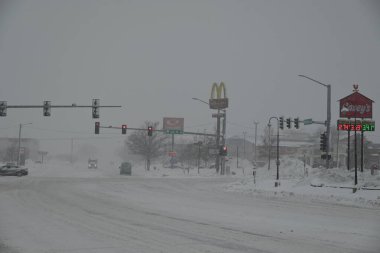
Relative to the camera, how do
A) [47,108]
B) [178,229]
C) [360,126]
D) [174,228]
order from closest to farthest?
[178,229] → [174,228] → [360,126] → [47,108]

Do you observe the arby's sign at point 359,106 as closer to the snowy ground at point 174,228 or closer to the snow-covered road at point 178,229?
the snowy ground at point 174,228

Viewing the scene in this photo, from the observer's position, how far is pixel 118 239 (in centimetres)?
1138

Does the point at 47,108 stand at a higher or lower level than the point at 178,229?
higher

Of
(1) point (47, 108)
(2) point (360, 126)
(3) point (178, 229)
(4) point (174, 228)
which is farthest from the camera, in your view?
(1) point (47, 108)

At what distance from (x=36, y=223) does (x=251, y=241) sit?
667 centimetres

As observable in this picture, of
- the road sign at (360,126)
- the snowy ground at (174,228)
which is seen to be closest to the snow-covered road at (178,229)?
the snowy ground at (174,228)

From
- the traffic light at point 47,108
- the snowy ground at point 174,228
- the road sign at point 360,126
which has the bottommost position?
the snowy ground at point 174,228

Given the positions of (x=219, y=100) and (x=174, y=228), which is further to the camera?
(x=219, y=100)

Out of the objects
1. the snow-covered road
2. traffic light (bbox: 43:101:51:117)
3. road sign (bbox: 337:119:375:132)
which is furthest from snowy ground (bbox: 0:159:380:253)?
traffic light (bbox: 43:101:51:117)

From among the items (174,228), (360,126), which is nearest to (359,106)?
(360,126)

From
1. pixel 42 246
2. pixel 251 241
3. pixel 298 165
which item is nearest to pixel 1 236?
pixel 42 246

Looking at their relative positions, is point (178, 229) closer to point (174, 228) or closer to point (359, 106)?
point (174, 228)

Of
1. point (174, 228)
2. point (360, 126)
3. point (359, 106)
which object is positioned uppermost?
point (359, 106)

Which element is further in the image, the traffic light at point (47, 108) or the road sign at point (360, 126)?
the traffic light at point (47, 108)
